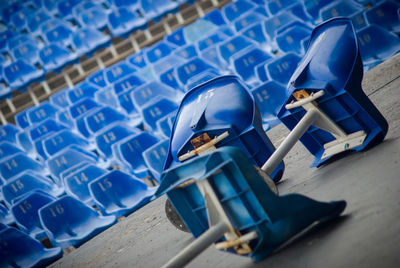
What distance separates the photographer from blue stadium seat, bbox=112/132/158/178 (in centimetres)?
529

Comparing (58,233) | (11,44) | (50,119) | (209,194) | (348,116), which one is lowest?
(58,233)

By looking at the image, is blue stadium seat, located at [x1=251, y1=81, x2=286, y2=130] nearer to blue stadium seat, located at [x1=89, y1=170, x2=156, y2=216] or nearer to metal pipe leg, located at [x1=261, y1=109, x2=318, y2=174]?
blue stadium seat, located at [x1=89, y1=170, x2=156, y2=216]

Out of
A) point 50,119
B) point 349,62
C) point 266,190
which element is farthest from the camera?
point 50,119

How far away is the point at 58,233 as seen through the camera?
4.46 m

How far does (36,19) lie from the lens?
456 inches

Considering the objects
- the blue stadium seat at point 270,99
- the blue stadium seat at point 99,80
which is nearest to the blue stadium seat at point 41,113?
the blue stadium seat at point 99,80

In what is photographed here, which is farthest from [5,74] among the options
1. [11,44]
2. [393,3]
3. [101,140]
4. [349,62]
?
[349,62]

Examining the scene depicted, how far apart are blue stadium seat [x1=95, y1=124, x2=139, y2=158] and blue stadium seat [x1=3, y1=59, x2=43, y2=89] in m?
4.95

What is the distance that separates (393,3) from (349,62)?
12.4 ft

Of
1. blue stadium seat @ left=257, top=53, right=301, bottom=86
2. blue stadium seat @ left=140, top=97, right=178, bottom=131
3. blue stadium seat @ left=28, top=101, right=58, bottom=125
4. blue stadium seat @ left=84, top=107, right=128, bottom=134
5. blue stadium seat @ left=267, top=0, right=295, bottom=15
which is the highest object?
blue stadium seat @ left=28, top=101, right=58, bottom=125

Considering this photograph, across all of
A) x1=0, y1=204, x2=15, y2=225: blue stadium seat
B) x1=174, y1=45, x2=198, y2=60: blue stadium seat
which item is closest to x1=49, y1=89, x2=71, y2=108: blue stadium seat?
x1=174, y1=45, x2=198, y2=60: blue stadium seat

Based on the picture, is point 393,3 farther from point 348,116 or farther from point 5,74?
point 5,74

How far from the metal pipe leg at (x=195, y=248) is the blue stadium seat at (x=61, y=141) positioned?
5167 mm

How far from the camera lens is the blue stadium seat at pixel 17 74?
997 centimetres
